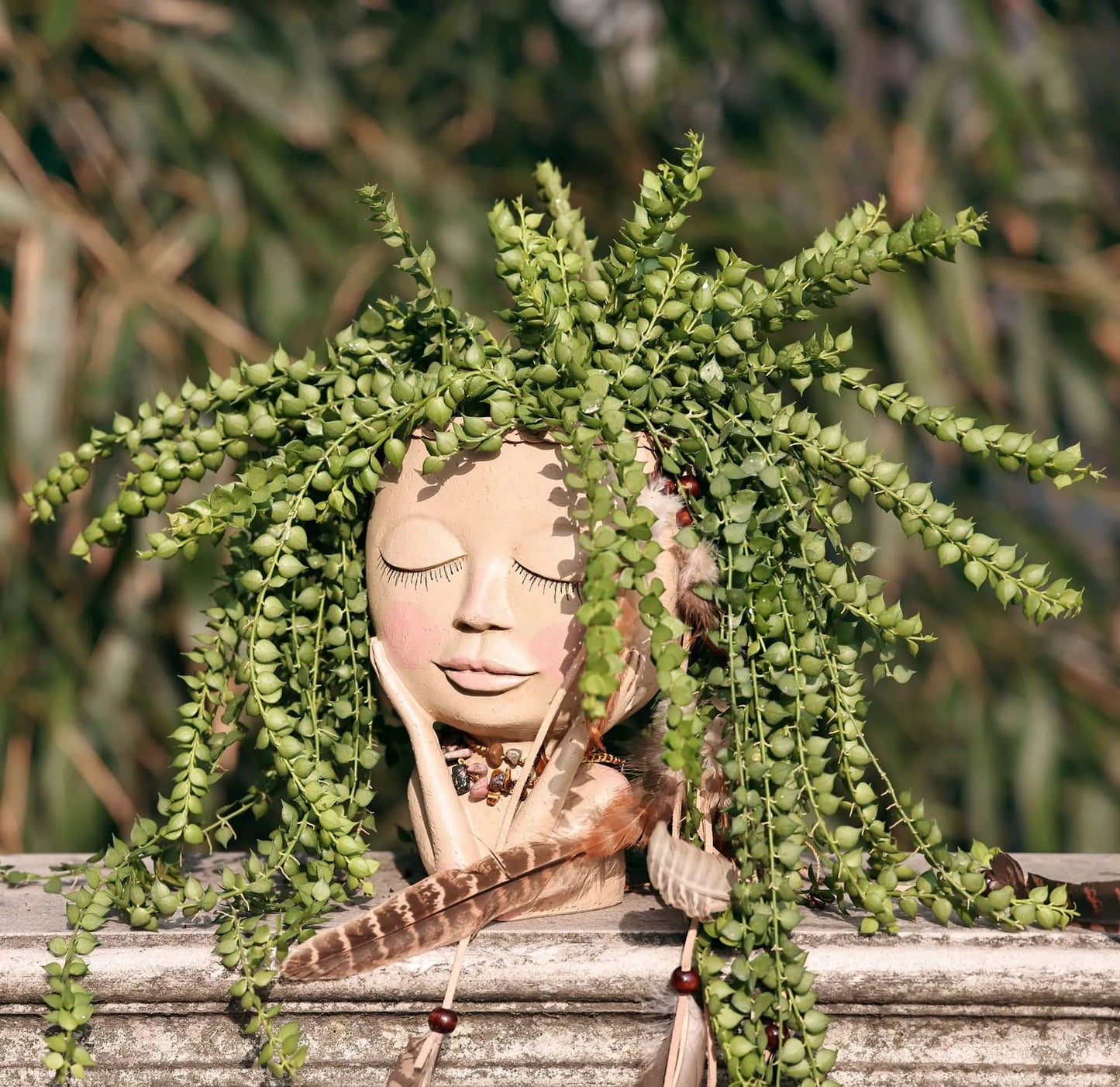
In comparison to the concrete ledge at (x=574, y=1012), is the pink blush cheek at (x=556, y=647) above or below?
above

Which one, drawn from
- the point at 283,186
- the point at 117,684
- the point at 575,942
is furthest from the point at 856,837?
the point at 283,186

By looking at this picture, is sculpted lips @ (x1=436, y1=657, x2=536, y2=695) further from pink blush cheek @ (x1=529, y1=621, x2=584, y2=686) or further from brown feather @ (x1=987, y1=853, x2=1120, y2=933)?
brown feather @ (x1=987, y1=853, x2=1120, y2=933)

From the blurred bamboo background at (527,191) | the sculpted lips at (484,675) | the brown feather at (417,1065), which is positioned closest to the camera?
the brown feather at (417,1065)

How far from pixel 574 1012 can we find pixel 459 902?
11 centimetres

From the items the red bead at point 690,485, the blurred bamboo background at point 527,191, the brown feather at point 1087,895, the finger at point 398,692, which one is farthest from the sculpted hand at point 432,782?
the blurred bamboo background at point 527,191

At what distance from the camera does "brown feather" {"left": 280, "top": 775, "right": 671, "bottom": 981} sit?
870 mm

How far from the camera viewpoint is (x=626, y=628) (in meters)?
0.92

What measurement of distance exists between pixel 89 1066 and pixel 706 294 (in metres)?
0.69

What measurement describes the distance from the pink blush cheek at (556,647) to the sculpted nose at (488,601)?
3 cm

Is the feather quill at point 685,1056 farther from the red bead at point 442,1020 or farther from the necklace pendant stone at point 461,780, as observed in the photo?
the necklace pendant stone at point 461,780

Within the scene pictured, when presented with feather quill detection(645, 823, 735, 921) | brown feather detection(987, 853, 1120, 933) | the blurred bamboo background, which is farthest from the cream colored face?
the blurred bamboo background

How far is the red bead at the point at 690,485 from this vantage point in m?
0.95

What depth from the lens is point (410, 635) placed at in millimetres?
971

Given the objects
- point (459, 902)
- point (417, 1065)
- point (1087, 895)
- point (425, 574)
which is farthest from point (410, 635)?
point (1087, 895)
